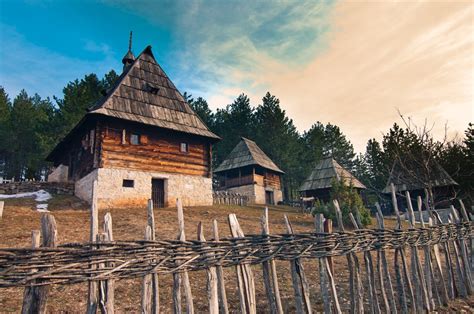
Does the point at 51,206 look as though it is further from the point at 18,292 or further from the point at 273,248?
the point at 273,248

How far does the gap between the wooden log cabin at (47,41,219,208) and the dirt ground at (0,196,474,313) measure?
4.83 feet

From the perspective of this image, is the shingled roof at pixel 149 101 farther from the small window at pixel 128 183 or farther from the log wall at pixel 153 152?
the small window at pixel 128 183

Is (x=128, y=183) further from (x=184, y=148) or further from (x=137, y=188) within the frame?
(x=184, y=148)

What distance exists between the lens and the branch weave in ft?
8.99

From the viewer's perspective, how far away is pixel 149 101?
1953 cm

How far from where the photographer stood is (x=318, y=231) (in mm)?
4922

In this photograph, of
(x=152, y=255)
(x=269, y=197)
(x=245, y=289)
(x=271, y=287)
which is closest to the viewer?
(x=152, y=255)

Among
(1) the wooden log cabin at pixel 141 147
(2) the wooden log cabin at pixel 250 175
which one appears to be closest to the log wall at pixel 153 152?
(1) the wooden log cabin at pixel 141 147

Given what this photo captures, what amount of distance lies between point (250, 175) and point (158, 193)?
15.3 metres

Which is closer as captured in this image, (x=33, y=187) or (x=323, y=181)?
(x=33, y=187)

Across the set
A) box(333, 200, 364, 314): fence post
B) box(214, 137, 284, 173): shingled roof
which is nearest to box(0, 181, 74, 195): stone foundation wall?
box(214, 137, 284, 173): shingled roof

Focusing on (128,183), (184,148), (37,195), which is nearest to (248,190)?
(184,148)

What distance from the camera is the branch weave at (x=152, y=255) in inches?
108

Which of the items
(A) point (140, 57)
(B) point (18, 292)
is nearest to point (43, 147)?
(A) point (140, 57)
